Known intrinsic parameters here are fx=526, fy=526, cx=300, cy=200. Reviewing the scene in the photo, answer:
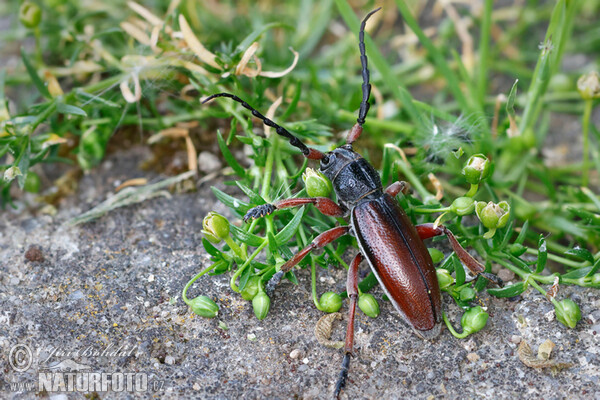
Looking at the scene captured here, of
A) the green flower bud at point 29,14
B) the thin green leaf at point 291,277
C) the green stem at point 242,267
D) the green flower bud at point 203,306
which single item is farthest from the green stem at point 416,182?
the green flower bud at point 29,14

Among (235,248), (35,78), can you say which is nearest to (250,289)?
(235,248)

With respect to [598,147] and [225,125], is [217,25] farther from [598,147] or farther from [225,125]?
[598,147]

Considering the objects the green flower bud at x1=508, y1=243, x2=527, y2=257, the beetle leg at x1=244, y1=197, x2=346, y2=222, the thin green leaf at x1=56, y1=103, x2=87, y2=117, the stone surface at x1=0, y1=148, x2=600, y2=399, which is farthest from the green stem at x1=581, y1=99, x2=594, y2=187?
the thin green leaf at x1=56, y1=103, x2=87, y2=117

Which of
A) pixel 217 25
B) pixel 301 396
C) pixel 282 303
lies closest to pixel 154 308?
pixel 282 303

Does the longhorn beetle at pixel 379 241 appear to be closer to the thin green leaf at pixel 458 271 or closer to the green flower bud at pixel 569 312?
the thin green leaf at pixel 458 271

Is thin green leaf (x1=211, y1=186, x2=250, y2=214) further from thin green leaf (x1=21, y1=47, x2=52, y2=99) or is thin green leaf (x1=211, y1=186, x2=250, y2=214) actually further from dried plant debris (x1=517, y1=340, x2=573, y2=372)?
dried plant debris (x1=517, y1=340, x2=573, y2=372)
